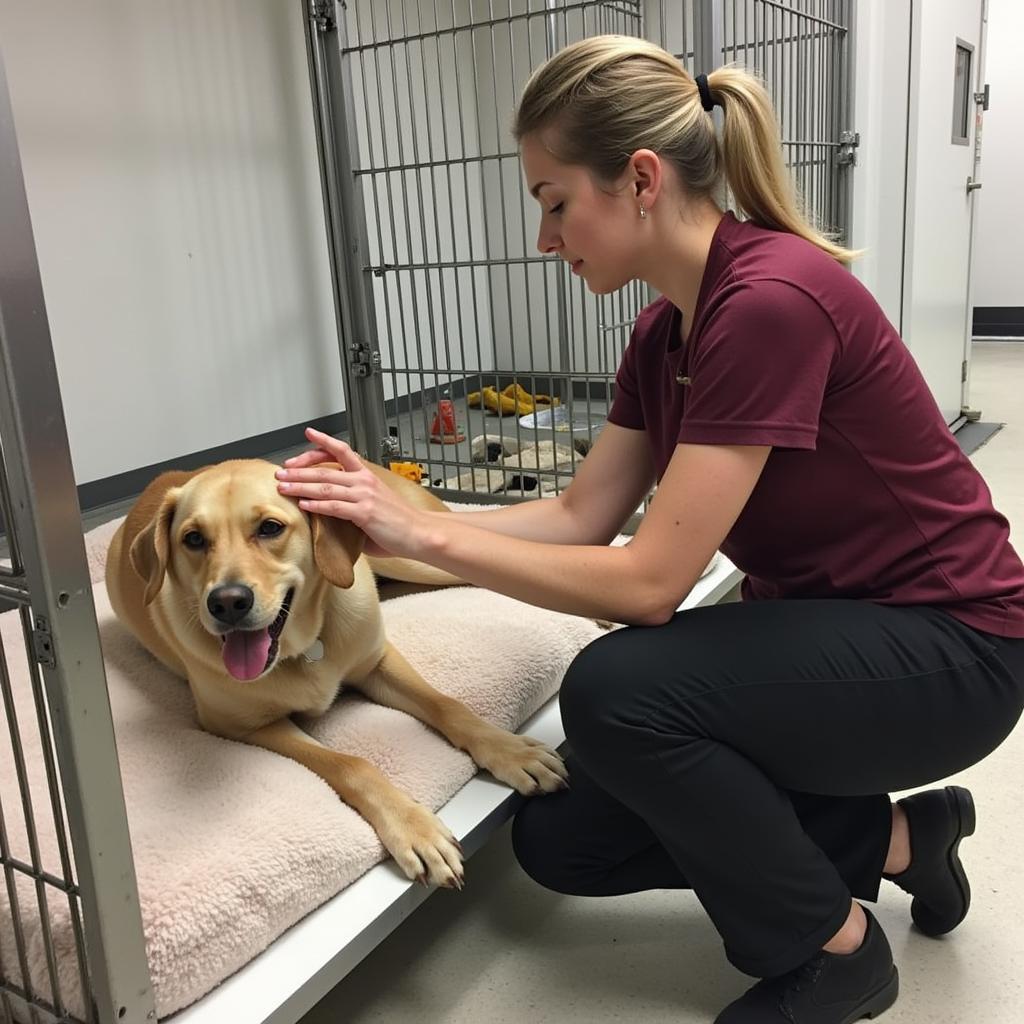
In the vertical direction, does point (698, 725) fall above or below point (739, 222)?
below

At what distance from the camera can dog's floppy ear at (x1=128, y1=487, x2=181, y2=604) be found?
130 centimetres

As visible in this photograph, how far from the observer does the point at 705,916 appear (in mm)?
1433

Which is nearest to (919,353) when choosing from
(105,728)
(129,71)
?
(129,71)

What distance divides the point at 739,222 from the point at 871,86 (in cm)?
231

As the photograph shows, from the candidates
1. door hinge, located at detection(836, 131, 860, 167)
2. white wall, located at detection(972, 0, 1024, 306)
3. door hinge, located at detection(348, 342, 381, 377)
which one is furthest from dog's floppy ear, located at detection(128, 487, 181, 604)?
white wall, located at detection(972, 0, 1024, 306)

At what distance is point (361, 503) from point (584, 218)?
0.44 metres

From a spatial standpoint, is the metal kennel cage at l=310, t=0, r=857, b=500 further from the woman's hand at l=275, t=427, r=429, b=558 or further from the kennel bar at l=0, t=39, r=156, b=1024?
the kennel bar at l=0, t=39, r=156, b=1024

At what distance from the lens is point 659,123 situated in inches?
46.6

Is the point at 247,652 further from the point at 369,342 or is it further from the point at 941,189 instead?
the point at 941,189

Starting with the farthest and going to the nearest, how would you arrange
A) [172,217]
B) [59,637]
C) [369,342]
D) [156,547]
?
[172,217] < [369,342] < [156,547] < [59,637]

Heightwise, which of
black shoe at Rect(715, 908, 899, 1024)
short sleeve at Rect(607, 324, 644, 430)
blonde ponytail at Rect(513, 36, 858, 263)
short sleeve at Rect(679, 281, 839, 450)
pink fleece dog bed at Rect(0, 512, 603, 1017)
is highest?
blonde ponytail at Rect(513, 36, 858, 263)

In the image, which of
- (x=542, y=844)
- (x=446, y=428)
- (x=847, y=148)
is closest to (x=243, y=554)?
(x=542, y=844)

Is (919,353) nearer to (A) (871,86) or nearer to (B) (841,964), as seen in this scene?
(A) (871,86)

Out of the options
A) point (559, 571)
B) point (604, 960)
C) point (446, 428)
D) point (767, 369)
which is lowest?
point (604, 960)
